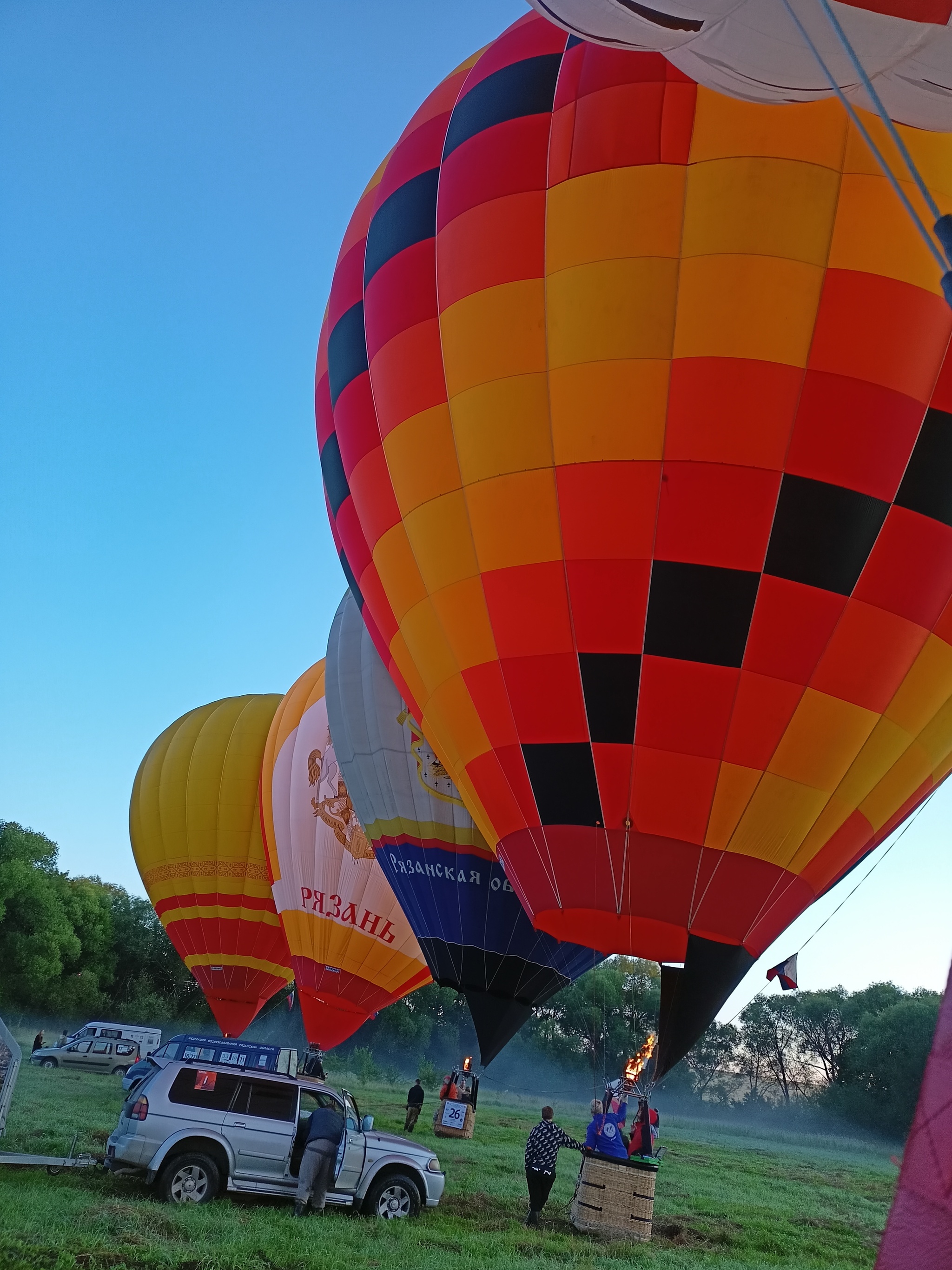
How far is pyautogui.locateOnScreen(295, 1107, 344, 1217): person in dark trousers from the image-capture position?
667cm

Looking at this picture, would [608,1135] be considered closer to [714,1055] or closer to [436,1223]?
[436,1223]

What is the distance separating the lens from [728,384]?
5.52 m

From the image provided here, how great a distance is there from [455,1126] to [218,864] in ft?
21.2

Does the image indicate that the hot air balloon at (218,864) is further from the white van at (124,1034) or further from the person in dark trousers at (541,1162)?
the person in dark trousers at (541,1162)

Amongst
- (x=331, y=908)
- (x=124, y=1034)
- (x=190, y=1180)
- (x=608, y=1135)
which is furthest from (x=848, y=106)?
(x=124, y=1034)

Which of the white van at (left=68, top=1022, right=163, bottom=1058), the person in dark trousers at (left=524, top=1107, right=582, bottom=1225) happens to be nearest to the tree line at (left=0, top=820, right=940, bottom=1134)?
the white van at (left=68, top=1022, right=163, bottom=1058)

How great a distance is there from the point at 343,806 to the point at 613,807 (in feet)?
26.0

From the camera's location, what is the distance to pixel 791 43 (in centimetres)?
285

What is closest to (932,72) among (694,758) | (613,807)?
(694,758)

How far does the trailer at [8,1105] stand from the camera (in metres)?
6.64

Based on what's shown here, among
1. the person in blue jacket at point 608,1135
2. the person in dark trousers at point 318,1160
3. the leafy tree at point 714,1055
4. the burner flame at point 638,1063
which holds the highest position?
the burner flame at point 638,1063

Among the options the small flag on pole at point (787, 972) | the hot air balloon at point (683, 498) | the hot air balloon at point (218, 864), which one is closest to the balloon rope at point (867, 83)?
the hot air balloon at point (683, 498)

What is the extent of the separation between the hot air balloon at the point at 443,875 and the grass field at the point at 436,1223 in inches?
67.4

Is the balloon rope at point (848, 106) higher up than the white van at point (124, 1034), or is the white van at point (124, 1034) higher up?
the balloon rope at point (848, 106)
